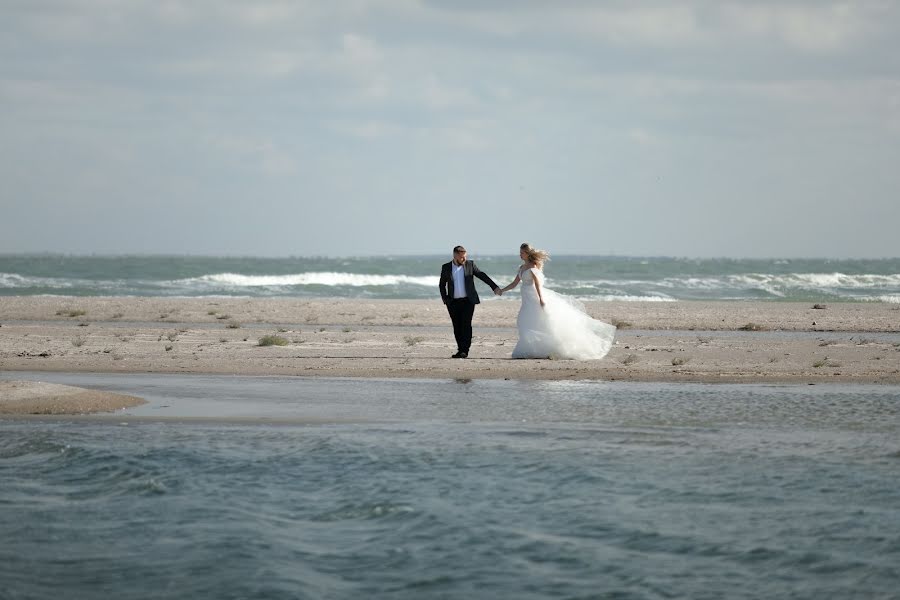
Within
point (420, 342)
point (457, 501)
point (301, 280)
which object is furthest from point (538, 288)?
point (301, 280)

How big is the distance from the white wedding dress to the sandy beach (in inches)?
14.3

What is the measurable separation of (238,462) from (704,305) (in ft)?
109

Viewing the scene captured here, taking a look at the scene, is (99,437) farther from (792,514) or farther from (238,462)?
(792,514)

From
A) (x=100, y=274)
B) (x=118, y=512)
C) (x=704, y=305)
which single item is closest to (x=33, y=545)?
(x=118, y=512)

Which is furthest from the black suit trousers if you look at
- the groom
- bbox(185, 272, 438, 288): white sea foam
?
bbox(185, 272, 438, 288): white sea foam

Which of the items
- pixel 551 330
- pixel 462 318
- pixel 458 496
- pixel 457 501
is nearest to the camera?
pixel 457 501

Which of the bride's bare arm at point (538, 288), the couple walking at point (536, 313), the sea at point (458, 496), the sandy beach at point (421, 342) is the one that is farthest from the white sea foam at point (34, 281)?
→ the sea at point (458, 496)

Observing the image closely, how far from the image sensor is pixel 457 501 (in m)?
9.56

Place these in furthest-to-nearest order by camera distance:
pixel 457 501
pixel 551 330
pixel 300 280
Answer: pixel 300 280 < pixel 551 330 < pixel 457 501

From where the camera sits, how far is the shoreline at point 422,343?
1906cm

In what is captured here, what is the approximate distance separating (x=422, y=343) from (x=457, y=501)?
1494 centimetres

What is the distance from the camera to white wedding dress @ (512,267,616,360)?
19.9m

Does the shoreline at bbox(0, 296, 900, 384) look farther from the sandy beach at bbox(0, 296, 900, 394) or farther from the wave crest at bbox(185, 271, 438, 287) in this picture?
the wave crest at bbox(185, 271, 438, 287)

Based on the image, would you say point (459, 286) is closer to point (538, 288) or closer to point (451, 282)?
point (451, 282)
